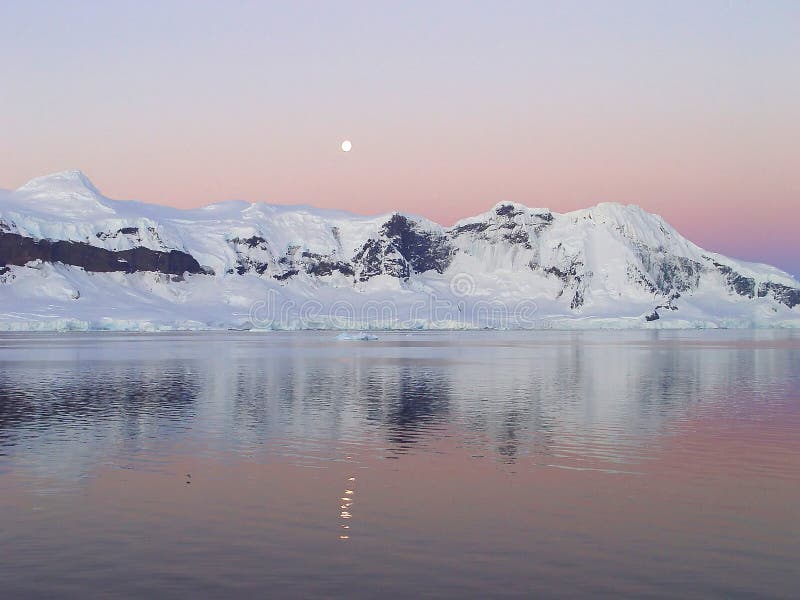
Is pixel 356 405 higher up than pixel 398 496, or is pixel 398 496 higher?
pixel 398 496

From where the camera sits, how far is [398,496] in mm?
29188

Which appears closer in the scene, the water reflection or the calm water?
the calm water

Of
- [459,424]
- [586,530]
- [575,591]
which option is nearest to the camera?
[575,591]

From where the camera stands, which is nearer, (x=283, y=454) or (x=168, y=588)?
(x=168, y=588)

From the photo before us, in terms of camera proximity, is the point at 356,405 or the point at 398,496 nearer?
the point at 398,496

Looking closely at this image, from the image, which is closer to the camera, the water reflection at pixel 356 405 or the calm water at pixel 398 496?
the calm water at pixel 398 496

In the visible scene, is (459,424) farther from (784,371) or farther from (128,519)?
(784,371)

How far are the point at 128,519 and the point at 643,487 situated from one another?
1597cm

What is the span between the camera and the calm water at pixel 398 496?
67.7 ft

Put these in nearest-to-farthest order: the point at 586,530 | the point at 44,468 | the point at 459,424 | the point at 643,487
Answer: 1. the point at 586,530
2. the point at 643,487
3. the point at 44,468
4. the point at 459,424

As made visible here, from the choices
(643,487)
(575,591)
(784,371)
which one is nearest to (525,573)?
(575,591)

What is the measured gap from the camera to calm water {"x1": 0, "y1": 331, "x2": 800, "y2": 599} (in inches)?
813

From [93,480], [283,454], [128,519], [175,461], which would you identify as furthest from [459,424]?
[128,519]

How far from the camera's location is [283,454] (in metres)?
37.7
